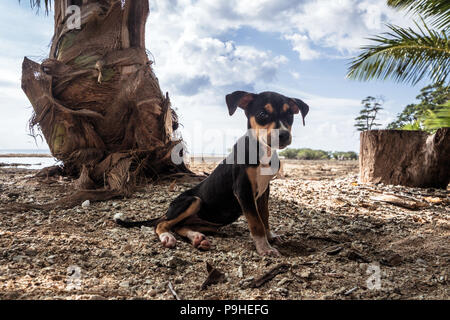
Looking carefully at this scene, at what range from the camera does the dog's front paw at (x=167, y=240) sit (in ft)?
10.3

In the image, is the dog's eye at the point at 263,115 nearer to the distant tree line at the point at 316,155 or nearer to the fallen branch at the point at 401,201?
the fallen branch at the point at 401,201

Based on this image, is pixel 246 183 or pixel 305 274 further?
pixel 246 183

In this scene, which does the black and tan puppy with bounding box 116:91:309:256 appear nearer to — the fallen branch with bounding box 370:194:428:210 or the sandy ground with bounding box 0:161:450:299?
the sandy ground with bounding box 0:161:450:299

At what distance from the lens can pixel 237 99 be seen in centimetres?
305

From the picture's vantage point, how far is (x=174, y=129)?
20.9 ft

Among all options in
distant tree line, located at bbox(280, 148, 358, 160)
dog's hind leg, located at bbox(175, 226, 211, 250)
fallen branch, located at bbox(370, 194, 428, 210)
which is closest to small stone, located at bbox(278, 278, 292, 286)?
dog's hind leg, located at bbox(175, 226, 211, 250)

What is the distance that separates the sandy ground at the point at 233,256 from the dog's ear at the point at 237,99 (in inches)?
52.8

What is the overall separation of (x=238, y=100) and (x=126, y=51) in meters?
3.49

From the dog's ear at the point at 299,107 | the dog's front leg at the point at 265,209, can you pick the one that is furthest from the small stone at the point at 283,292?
the dog's ear at the point at 299,107

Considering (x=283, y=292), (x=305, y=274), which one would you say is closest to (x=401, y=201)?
(x=305, y=274)

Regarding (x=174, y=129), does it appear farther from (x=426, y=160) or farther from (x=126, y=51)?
(x=426, y=160)

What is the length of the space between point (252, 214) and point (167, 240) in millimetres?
849

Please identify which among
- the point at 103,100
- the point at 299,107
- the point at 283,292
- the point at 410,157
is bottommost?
the point at 283,292

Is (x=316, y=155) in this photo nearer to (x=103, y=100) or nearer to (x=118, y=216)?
(x=103, y=100)
